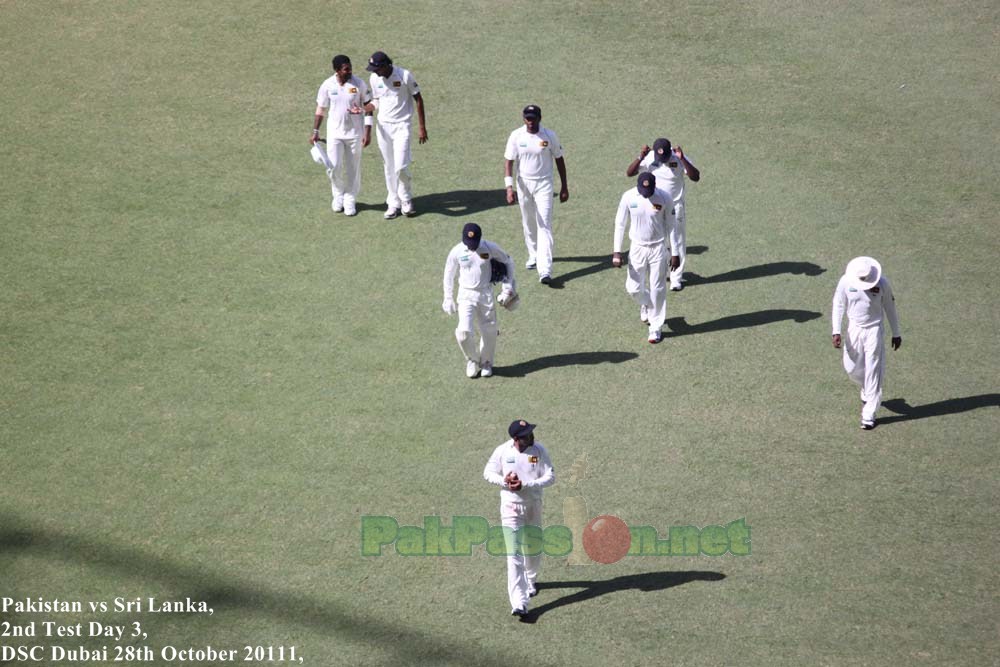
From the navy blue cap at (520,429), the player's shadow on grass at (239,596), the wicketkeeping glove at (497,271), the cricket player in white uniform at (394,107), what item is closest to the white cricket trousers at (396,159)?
the cricket player in white uniform at (394,107)

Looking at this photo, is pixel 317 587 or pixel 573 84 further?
pixel 573 84

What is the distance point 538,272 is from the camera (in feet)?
53.2

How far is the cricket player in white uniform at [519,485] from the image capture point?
1052cm

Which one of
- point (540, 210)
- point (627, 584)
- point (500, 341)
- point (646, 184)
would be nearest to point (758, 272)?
point (646, 184)

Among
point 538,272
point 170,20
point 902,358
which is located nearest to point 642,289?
point 538,272

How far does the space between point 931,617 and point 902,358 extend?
4529mm

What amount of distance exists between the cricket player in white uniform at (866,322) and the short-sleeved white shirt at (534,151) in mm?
4470

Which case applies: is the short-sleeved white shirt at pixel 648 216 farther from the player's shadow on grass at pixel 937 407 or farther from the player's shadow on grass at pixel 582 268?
the player's shadow on grass at pixel 937 407

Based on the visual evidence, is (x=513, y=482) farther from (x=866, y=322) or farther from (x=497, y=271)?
Answer: (x=866, y=322)

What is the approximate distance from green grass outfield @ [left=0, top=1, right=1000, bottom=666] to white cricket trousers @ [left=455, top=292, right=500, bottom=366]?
39 cm

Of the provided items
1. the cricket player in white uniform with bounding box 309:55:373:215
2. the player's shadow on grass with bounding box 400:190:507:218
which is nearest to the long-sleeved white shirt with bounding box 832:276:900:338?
the player's shadow on grass with bounding box 400:190:507:218

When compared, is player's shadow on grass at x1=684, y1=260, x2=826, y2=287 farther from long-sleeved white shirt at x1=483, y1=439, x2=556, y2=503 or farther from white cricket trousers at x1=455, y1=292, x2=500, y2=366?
long-sleeved white shirt at x1=483, y1=439, x2=556, y2=503

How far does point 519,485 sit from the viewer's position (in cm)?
1046

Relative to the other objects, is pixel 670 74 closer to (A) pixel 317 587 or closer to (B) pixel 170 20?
(B) pixel 170 20
